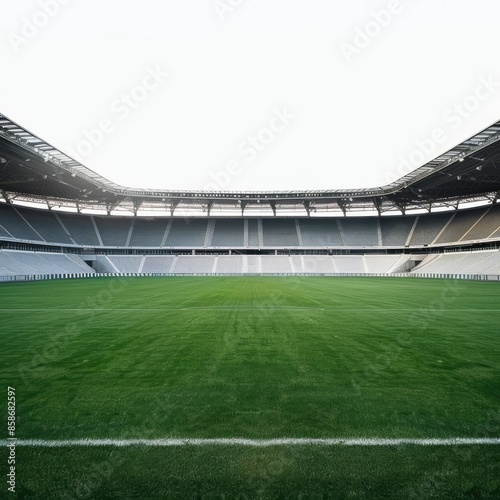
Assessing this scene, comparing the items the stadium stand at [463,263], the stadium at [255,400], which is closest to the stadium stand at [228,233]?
the stadium stand at [463,263]

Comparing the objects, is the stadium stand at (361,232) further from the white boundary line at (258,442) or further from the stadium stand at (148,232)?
the white boundary line at (258,442)

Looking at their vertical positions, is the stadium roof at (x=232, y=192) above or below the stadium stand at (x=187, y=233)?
above

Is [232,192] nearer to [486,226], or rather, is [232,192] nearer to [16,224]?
[16,224]

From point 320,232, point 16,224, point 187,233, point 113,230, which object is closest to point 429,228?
point 320,232

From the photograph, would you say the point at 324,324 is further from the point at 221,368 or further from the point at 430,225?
the point at 430,225

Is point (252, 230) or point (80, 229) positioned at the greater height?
point (80, 229)

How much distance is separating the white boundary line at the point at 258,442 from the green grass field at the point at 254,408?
7 centimetres

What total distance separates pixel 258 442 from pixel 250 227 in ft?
224

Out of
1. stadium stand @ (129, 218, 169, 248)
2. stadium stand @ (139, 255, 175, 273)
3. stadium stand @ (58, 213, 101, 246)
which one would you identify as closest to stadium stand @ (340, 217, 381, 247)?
stadium stand @ (139, 255, 175, 273)

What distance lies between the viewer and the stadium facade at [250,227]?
153 ft

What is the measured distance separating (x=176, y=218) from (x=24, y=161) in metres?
38.3

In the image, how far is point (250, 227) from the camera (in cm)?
7131

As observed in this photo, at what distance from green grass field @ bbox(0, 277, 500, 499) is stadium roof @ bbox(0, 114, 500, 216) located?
29.3 meters

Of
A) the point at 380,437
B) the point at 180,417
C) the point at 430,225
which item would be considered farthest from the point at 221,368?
the point at 430,225
